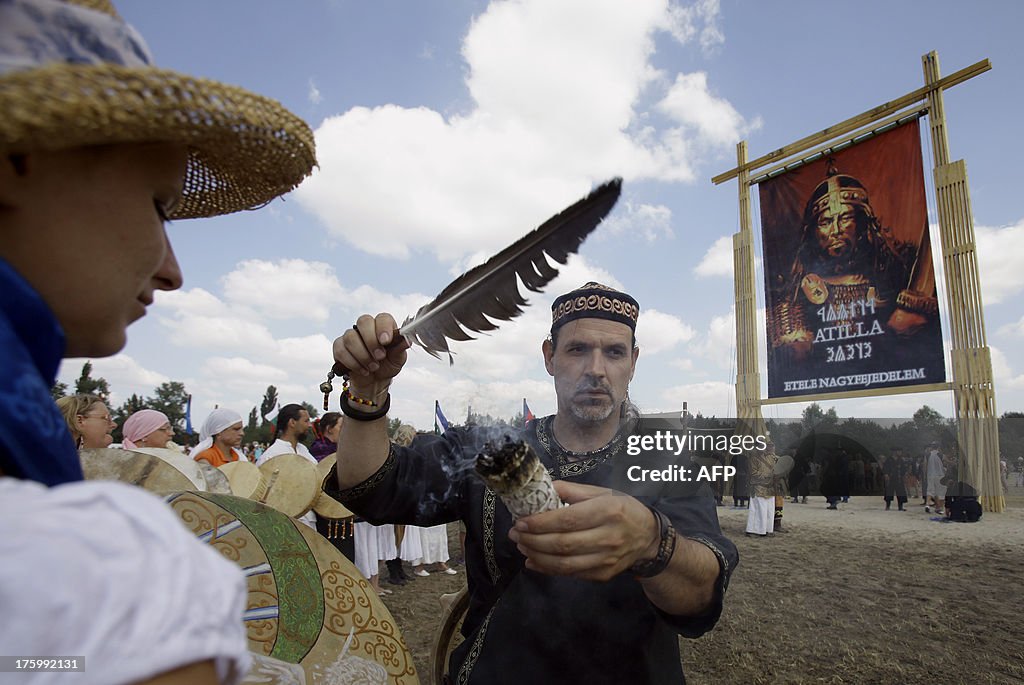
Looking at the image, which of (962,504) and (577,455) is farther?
(962,504)

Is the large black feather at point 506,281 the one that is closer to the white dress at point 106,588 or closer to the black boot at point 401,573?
the white dress at point 106,588

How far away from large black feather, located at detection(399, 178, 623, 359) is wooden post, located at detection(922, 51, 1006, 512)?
12.9 meters

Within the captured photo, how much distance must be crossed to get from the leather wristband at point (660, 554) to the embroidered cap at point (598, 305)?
1.18 metres

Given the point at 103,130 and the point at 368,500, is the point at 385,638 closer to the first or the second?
the point at 368,500

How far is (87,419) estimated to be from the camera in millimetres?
4910

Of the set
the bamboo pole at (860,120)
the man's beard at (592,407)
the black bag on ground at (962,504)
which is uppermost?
the bamboo pole at (860,120)

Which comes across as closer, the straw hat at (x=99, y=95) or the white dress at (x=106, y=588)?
the white dress at (x=106, y=588)

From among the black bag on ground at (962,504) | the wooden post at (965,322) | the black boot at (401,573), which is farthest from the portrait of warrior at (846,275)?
the black boot at (401,573)

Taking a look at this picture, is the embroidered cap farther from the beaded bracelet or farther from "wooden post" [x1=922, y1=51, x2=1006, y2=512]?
"wooden post" [x1=922, y1=51, x2=1006, y2=512]

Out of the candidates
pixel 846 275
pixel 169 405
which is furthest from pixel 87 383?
pixel 846 275

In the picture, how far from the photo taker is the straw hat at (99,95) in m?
0.58

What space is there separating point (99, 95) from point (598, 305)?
215cm

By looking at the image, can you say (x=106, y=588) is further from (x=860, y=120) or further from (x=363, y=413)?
(x=860, y=120)

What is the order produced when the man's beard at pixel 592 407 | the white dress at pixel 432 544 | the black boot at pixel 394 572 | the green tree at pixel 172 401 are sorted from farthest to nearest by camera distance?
the green tree at pixel 172 401, the white dress at pixel 432 544, the black boot at pixel 394 572, the man's beard at pixel 592 407
